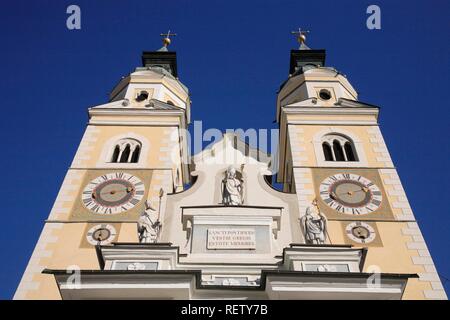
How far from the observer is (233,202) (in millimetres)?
13578

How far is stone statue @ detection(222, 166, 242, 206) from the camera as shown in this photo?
13.6 metres

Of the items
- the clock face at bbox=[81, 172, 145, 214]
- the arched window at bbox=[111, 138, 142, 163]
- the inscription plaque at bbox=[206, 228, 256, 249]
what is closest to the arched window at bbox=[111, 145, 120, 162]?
the arched window at bbox=[111, 138, 142, 163]

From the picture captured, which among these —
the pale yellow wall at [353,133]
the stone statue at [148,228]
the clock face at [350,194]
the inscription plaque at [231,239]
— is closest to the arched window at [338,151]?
the pale yellow wall at [353,133]

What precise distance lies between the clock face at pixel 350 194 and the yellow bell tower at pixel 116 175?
455 cm

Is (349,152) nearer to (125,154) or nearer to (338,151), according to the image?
(338,151)

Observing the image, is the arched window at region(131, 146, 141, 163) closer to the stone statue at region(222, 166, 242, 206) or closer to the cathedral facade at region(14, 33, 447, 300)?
the cathedral facade at region(14, 33, 447, 300)

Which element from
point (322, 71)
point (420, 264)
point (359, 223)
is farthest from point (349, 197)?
point (322, 71)

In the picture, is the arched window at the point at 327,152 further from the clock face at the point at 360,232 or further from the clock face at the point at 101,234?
the clock face at the point at 101,234

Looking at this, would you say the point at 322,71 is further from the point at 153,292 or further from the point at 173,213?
the point at 153,292

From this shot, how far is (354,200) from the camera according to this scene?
14.9m

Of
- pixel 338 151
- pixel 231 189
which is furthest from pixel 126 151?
pixel 338 151

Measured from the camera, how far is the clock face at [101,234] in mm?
13633

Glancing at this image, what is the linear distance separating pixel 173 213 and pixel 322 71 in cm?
1085

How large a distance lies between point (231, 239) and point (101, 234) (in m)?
3.61
